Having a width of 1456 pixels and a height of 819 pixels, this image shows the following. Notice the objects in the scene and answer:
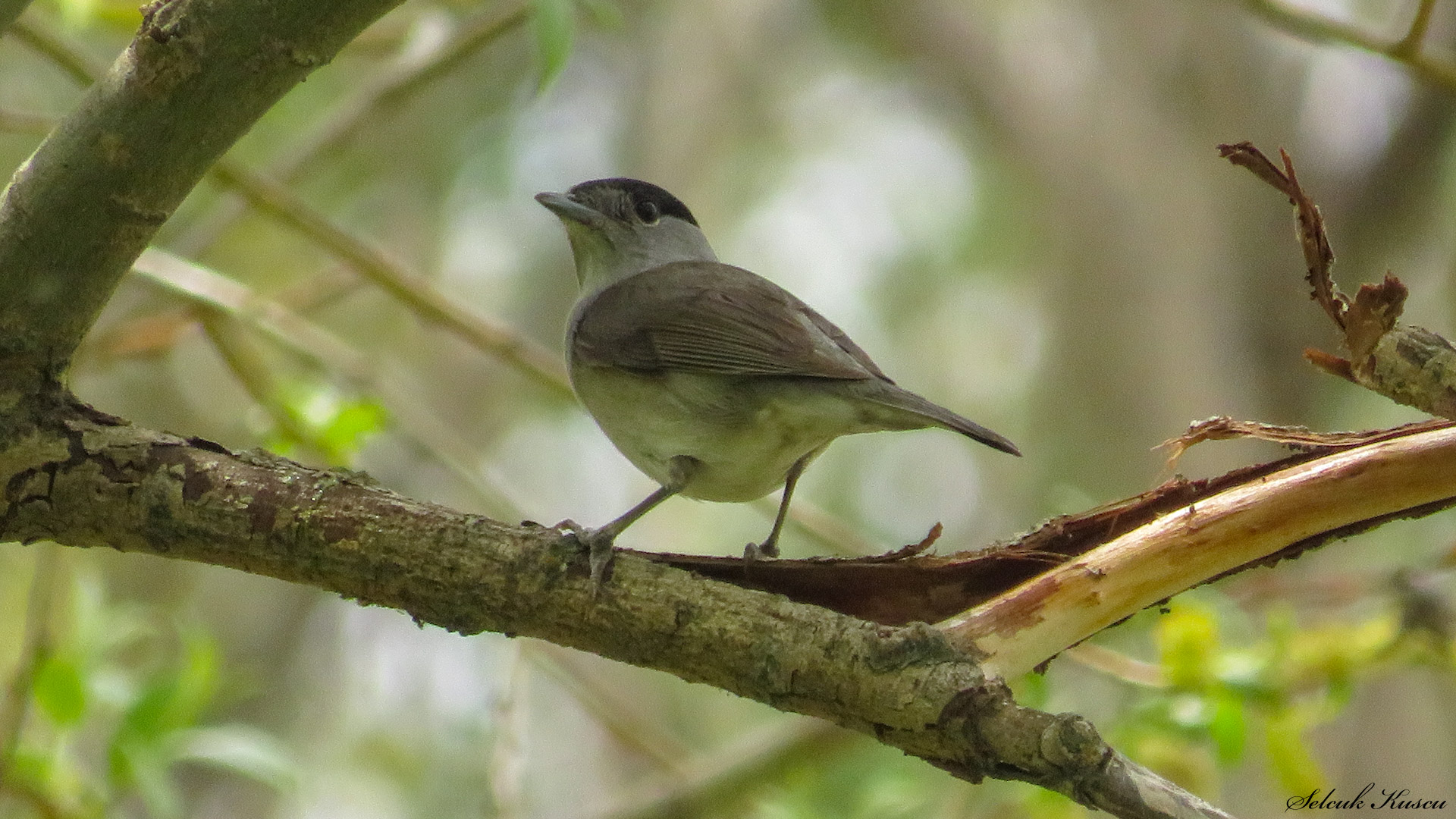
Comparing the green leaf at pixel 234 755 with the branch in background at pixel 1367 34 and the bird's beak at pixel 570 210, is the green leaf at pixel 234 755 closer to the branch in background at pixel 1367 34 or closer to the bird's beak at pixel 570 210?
the bird's beak at pixel 570 210

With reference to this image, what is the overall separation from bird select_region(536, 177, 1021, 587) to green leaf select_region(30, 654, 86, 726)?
1.62 meters

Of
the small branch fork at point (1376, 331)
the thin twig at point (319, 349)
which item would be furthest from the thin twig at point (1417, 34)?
the thin twig at point (319, 349)

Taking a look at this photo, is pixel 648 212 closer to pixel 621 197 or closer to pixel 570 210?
pixel 621 197

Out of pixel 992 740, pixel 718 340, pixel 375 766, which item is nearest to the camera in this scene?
pixel 992 740

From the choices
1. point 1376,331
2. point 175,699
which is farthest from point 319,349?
point 1376,331

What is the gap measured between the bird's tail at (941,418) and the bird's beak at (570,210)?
67.8 inches

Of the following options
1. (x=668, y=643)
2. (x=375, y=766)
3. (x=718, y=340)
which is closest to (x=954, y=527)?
(x=375, y=766)

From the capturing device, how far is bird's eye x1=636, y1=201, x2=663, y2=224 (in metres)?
4.91

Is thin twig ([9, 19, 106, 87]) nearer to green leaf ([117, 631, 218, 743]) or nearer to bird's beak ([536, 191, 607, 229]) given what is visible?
bird's beak ([536, 191, 607, 229])

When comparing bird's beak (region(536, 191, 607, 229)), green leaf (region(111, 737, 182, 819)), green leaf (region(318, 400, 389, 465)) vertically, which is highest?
bird's beak (region(536, 191, 607, 229))

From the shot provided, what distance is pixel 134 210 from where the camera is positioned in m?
2.33

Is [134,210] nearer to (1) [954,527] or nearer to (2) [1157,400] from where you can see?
(2) [1157,400]

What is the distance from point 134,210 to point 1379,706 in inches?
212

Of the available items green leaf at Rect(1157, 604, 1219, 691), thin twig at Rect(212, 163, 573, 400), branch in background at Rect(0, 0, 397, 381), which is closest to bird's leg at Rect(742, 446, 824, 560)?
thin twig at Rect(212, 163, 573, 400)
